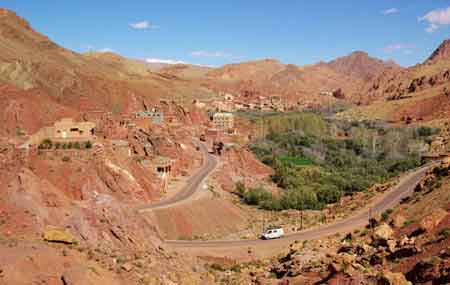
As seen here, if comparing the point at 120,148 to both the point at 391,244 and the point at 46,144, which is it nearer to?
the point at 46,144

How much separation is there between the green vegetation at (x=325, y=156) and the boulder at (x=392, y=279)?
28722 millimetres

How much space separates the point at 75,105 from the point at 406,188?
5582 cm

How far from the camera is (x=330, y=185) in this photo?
5378 cm

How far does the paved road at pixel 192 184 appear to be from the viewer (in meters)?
36.1

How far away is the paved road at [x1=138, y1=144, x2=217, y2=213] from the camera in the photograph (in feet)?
119

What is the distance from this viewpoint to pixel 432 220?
19375 mm

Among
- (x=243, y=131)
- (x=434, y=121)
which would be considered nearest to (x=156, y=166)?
(x=243, y=131)

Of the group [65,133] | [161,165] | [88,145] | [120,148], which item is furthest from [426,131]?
[88,145]

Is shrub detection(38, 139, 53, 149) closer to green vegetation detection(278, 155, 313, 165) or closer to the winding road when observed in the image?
the winding road

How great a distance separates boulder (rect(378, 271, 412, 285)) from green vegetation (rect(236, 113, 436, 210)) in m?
28.7

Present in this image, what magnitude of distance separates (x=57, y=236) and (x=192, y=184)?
2818 centimetres

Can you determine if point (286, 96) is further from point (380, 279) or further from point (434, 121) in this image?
point (380, 279)

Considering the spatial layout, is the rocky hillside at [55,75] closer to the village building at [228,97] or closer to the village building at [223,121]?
the village building at [223,121]

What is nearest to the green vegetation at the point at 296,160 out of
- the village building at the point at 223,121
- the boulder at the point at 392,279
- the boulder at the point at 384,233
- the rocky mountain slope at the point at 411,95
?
the village building at the point at 223,121
